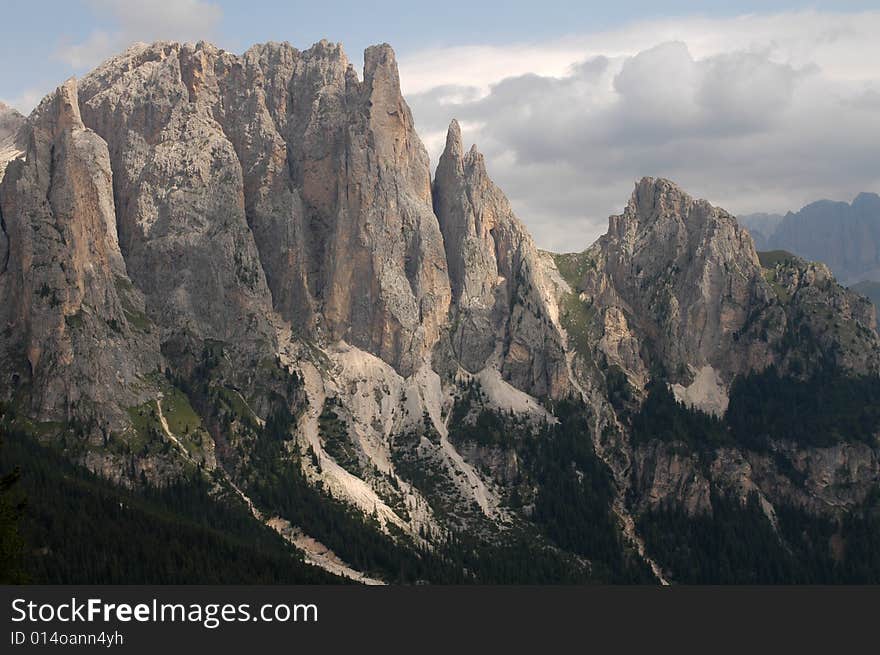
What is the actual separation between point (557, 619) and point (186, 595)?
32474 millimetres

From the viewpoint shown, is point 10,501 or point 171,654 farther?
point 10,501

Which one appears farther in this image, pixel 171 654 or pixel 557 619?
pixel 557 619

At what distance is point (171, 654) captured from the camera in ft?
300

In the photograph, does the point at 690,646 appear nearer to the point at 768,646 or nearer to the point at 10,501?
the point at 768,646

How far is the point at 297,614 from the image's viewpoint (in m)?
99.6

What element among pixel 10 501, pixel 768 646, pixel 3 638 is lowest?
pixel 768 646

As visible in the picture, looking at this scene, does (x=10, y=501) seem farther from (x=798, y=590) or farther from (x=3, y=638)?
(x=798, y=590)

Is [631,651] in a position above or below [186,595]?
below

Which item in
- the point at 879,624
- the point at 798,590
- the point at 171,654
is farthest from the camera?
the point at 798,590

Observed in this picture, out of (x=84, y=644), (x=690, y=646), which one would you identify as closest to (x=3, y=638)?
(x=84, y=644)

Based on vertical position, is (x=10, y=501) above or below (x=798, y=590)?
above

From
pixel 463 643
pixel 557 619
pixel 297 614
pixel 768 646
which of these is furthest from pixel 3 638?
pixel 768 646

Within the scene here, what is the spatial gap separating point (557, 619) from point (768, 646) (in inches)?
705

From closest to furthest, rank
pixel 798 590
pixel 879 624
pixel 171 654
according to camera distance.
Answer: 1. pixel 171 654
2. pixel 879 624
3. pixel 798 590
